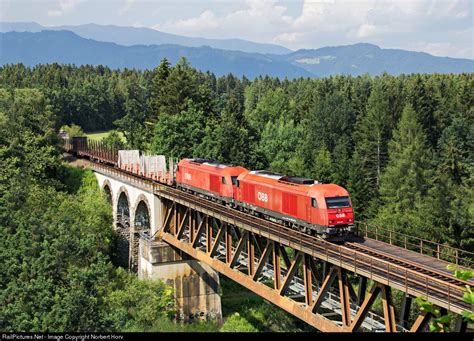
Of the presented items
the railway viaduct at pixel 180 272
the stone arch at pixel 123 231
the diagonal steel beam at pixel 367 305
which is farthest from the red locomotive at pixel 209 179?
the diagonal steel beam at pixel 367 305

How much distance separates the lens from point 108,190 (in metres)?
81.2

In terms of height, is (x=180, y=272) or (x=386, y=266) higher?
(x=386, y=266)

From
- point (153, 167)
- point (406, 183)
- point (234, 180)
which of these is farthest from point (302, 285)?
point (406, 183)

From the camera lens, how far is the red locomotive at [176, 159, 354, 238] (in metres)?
37.1

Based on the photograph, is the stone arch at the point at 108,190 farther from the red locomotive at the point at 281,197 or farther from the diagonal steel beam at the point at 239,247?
the diagonal steel beam at the point at 239,247

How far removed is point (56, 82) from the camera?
173 metres

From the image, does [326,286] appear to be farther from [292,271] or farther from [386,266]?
[386,266]

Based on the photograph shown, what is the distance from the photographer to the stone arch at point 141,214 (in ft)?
211

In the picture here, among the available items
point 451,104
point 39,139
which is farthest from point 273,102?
point 39,139

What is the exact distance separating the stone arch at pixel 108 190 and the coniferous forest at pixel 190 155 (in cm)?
126

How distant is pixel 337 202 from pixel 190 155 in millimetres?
55422

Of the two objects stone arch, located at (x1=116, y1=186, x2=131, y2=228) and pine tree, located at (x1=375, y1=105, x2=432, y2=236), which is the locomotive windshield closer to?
pine tree, located at (x1=375, y1=105, x2=432, y2=236)
